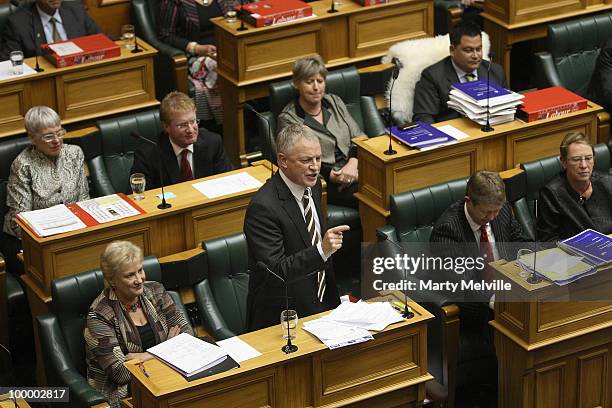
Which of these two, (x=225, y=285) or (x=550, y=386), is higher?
(x=225, y=285)

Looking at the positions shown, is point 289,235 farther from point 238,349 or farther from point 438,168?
point 438,168

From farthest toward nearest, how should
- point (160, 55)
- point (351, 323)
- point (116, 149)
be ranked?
point (160, 55), point (116, 149), point (351, 323)

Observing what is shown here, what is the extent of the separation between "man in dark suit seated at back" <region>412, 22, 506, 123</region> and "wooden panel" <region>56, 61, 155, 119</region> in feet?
4.60

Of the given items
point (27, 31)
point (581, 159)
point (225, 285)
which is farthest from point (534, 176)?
point (27, 31)

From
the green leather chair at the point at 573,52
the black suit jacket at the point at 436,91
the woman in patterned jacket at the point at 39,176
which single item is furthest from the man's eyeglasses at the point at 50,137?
the green leather chair at the point at 573,52

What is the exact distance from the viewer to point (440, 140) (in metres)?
5.87

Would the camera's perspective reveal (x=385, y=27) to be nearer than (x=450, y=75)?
No

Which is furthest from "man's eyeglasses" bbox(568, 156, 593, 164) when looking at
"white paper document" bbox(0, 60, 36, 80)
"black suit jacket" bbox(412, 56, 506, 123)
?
"white paper document" bbox(0, 60, 36, 80)

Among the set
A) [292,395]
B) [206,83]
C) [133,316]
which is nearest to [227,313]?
[133,316]

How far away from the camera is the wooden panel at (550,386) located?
4.89 metres

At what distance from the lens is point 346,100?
663cm

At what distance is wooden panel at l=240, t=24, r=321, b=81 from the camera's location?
270 inches

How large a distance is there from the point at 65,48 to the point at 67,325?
2171 millimetres

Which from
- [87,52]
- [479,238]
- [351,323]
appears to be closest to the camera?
[351,323]
